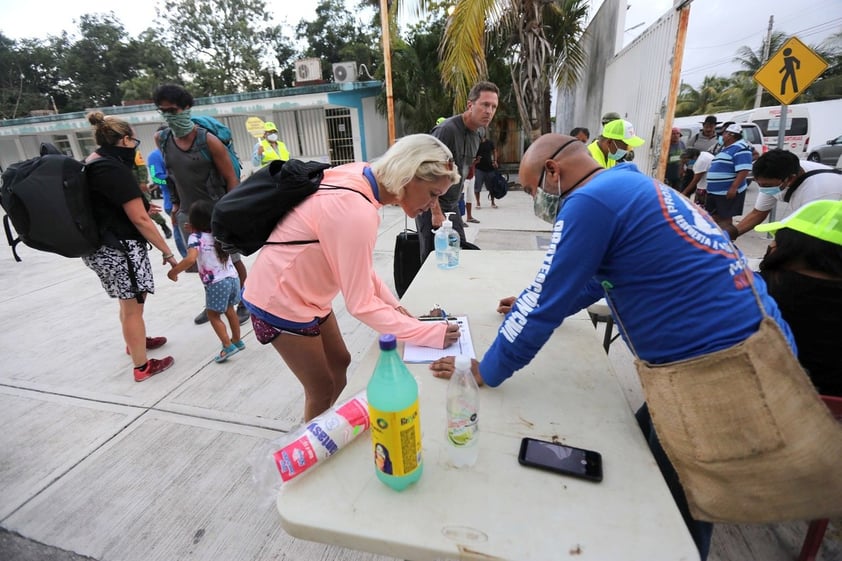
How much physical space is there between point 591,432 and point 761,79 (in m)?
5.71

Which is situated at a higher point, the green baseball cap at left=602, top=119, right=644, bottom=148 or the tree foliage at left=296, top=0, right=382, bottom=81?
the tree foliage at left=296, top=0, right=382, bottom=81

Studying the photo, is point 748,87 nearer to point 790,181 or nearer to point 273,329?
point 790,181

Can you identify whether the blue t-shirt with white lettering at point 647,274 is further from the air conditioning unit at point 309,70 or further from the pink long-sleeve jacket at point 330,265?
the air conditioning unit at point 309,70

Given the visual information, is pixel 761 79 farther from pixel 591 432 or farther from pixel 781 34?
pixel 781 34

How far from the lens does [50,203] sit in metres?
2.26

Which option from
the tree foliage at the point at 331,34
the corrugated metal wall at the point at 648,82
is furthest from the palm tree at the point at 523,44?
the tree foliage at the point at 331,34

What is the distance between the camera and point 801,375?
909mm

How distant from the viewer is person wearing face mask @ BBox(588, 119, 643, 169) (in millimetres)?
3908

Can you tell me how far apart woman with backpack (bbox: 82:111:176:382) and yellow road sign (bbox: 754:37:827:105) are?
633 centimetres

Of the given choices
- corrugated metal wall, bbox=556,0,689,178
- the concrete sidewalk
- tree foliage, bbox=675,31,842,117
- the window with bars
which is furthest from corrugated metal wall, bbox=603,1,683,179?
tree foliage, bbox=675,31,842,117

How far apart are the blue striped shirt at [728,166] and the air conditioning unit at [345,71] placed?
37.6 feet

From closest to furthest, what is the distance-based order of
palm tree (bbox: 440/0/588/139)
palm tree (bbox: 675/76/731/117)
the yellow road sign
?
the yellow road sign
palm tree (bbox: 440/0/588/139)
palm tree (bbox: 675/76/731/117)

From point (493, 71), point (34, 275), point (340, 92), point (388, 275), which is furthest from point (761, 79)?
point (340, 92)

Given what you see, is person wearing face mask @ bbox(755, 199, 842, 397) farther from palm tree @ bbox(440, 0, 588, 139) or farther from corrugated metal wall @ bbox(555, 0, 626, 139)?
corrugated metal wall @ bbox(555, 0, 626, 139)
